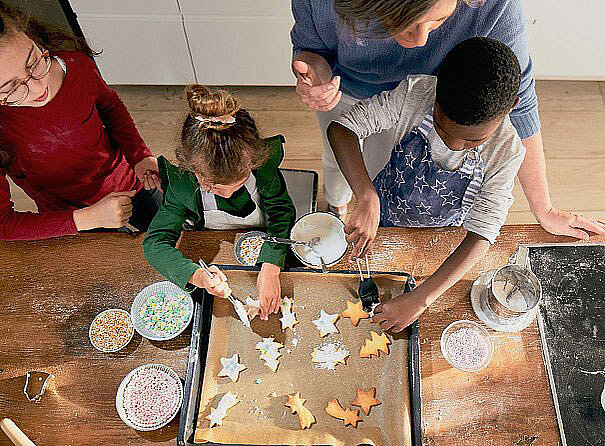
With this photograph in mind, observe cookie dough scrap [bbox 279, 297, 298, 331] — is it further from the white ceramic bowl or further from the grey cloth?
the grey cloth

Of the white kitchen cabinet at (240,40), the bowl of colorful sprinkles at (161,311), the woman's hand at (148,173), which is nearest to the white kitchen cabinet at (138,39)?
the white kitchen cabinet at (240,40)

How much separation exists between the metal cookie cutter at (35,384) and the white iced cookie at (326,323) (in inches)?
21.0

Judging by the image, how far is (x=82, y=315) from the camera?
118cm

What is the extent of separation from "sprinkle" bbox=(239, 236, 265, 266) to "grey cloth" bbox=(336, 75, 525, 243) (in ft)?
1.02

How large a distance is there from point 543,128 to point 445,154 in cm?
133

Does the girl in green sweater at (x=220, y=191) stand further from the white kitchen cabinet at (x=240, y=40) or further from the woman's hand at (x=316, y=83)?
the white kitchen cabinet at (x=240, y=40)

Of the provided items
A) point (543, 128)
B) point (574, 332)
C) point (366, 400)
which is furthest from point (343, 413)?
point (543, 128)

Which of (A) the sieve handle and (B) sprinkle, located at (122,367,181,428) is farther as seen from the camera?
(B) sprinkle, located at (122,367,181,428)

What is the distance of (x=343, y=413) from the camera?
1.05 meters

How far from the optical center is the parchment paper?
1039 millimetres

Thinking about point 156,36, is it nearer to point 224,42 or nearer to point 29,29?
point 224,42

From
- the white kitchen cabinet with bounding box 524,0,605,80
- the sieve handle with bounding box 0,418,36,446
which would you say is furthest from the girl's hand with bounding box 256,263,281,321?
the white kitchen cabinet with bounding box 524,0,605,80

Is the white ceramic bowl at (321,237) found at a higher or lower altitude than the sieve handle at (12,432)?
lower

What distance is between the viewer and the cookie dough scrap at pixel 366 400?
105 cm
